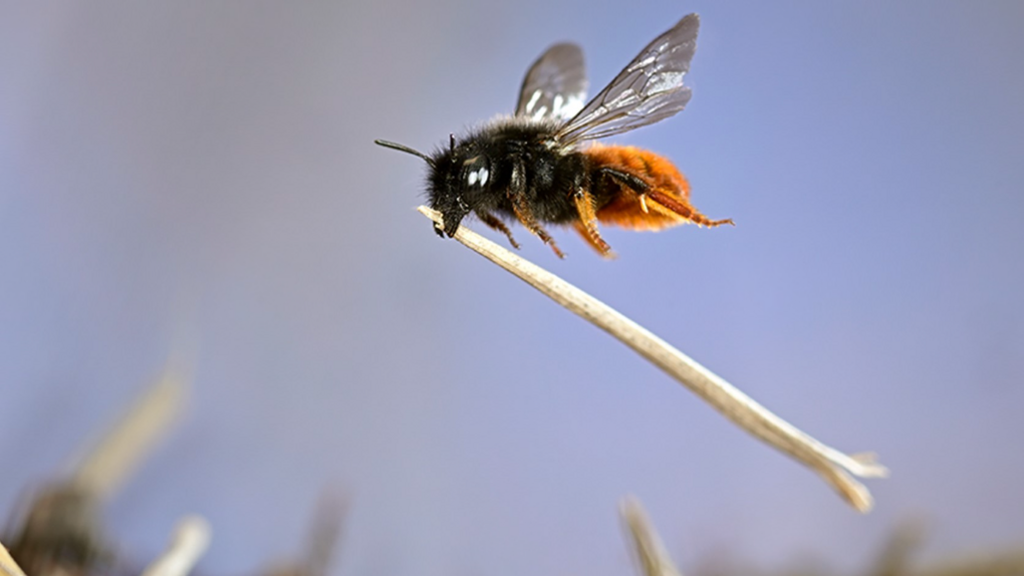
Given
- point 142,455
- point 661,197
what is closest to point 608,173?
point 661,197

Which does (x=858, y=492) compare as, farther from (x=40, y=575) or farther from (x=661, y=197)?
(x=40, y=575)

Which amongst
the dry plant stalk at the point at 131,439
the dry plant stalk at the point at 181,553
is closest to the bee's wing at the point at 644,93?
the dry plant stalk at the point at 181,553

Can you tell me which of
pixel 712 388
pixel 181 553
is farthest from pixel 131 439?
pixel 712 388

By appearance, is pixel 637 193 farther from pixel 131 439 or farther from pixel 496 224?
pixel 131 439

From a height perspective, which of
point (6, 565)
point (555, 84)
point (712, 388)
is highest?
point (555, 84)

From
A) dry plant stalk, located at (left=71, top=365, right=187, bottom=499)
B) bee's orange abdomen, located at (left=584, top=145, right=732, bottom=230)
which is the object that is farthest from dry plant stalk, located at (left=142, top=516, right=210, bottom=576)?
bee's orange abdomen, located at (left=584, top=145, right=732, bottom=230)

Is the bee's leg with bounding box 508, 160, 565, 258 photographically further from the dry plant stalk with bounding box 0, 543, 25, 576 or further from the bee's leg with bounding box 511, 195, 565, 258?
the dry plant stalk with bounding box 0, 543, 25, 576
